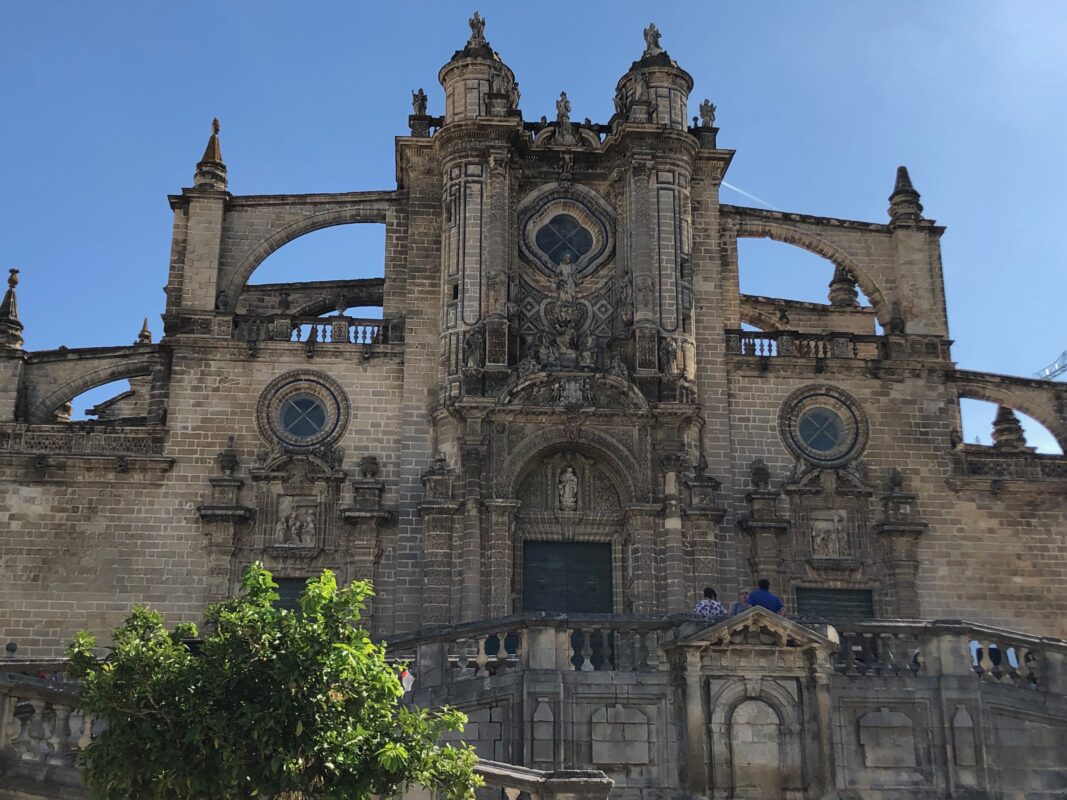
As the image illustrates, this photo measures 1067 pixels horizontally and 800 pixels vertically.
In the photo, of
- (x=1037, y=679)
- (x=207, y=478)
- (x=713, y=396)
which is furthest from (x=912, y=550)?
(x=207, y=478)

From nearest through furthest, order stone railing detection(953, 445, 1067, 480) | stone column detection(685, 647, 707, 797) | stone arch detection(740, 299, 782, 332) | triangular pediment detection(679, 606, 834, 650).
Answer: stone column detection(685, 647, 707, 797)
triangular pediment detection(679, 606, 834, 650)
stone railing detection(953, 445, 1067, 480)
stone arch detection(740, 299, 782, 332)

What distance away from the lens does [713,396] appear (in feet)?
86.4

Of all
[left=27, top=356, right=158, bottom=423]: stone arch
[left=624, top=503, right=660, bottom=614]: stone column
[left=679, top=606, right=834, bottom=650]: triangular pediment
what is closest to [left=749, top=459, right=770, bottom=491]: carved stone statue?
[left=624, top=503, right=660, bottom=614]: stone column

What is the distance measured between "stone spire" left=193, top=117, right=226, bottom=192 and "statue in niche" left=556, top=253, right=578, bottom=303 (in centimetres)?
701

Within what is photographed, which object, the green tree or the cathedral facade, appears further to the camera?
the cathedral facade

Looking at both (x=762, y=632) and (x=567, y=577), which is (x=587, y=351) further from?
(x=762, y=632)

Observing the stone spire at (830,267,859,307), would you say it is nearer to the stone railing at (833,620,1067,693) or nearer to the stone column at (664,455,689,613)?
the stone column at (664,455,689,613)

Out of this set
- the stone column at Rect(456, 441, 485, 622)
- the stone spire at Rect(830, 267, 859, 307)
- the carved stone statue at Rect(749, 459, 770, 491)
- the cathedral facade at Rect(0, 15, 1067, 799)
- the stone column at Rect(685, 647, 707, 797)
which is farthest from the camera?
the stone spire at Rect(830, 267, 859, 307)

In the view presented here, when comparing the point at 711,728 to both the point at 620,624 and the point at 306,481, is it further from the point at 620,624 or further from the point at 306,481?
the point at 306,481

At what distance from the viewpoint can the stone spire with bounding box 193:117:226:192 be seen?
27.1 m

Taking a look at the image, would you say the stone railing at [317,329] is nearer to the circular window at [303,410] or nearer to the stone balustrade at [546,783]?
the circular window at [303,410]

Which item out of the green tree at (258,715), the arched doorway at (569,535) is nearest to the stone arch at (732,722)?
the green tree at (258,715)

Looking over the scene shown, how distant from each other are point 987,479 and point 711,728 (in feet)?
42.6

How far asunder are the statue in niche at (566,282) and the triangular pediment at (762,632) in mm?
11577
